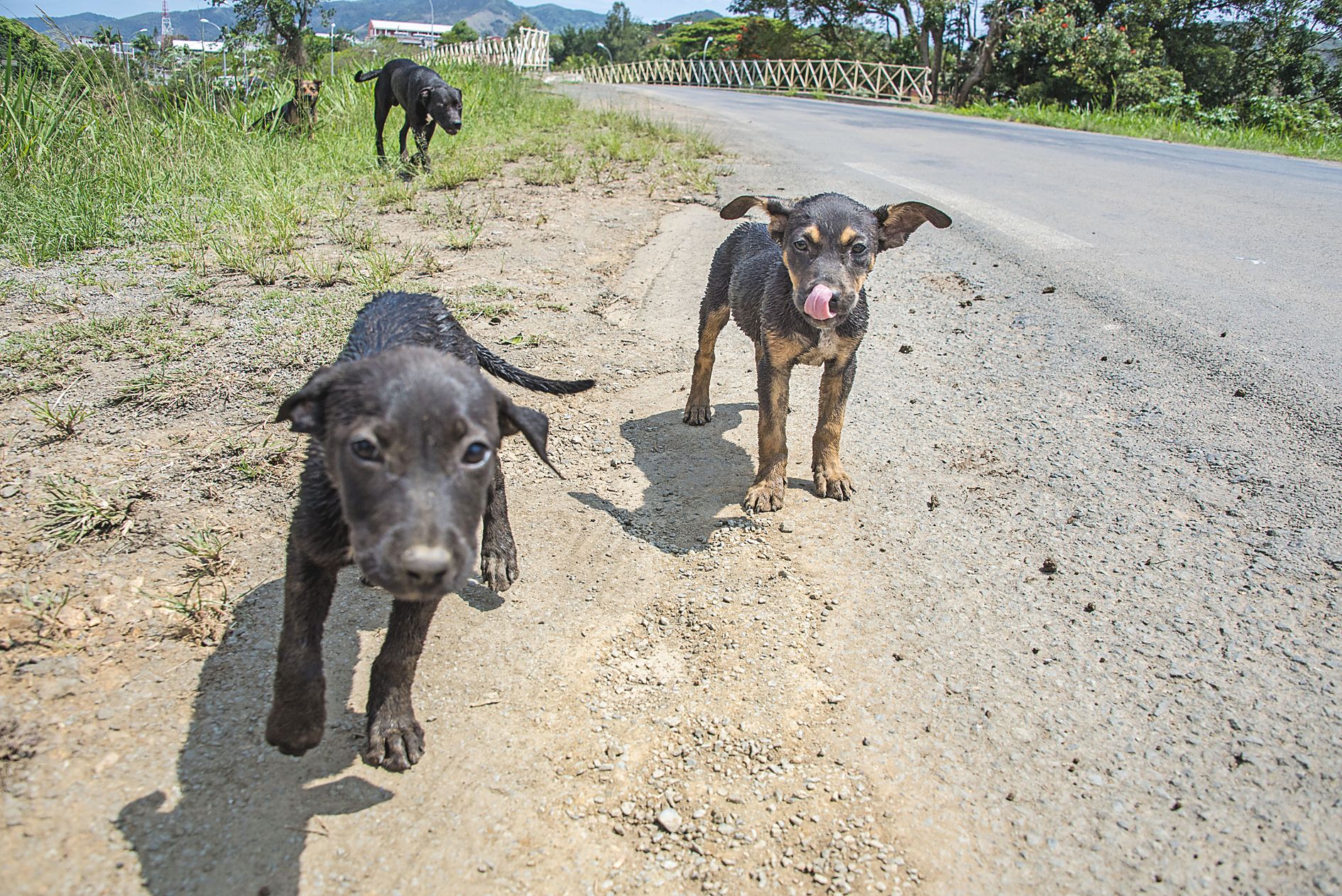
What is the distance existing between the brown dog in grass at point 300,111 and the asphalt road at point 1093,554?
659 centimetres

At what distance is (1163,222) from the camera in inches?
342

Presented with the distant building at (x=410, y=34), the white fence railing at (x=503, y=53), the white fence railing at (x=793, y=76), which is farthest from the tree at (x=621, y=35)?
the white fence railing at (x=503, y=53)

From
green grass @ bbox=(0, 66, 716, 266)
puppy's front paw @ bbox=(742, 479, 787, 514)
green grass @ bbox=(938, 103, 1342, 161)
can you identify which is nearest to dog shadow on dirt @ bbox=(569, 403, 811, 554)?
puppy's front paw @ bbox=(742, 479, 787, 514)

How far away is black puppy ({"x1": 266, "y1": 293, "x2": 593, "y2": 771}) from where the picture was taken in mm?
2215

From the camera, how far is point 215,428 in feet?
15.0

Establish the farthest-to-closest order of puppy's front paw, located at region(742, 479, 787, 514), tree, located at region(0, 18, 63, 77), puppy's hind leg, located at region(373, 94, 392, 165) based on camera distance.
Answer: puppy's hind leg, located at region(373, 94, 392, 165) < tree, located at region(0, 18, 63, 77) < puppy's front paw, located at region(742, 479, 787, 514)

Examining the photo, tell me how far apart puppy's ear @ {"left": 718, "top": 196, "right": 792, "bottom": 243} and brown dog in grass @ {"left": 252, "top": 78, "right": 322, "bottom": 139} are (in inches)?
343

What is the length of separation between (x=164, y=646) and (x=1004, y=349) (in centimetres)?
532

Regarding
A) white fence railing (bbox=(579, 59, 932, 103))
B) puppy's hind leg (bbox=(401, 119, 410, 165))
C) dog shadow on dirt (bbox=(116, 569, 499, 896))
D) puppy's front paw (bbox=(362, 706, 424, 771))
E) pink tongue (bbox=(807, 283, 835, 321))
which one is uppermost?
white fence railing (bbox=(579, 59, 932, 103))

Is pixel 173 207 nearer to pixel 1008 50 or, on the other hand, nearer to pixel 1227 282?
pixel 1227 282

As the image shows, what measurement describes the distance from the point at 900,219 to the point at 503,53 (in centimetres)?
2213

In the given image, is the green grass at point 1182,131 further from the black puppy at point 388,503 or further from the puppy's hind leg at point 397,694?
the puppy's hind leg at point 397,694

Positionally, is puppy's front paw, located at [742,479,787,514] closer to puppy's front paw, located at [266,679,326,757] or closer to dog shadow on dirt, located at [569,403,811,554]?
dog shadow on dirt, located at [569,403,811,554]

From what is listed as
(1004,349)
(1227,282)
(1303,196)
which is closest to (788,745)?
(1004,349)
